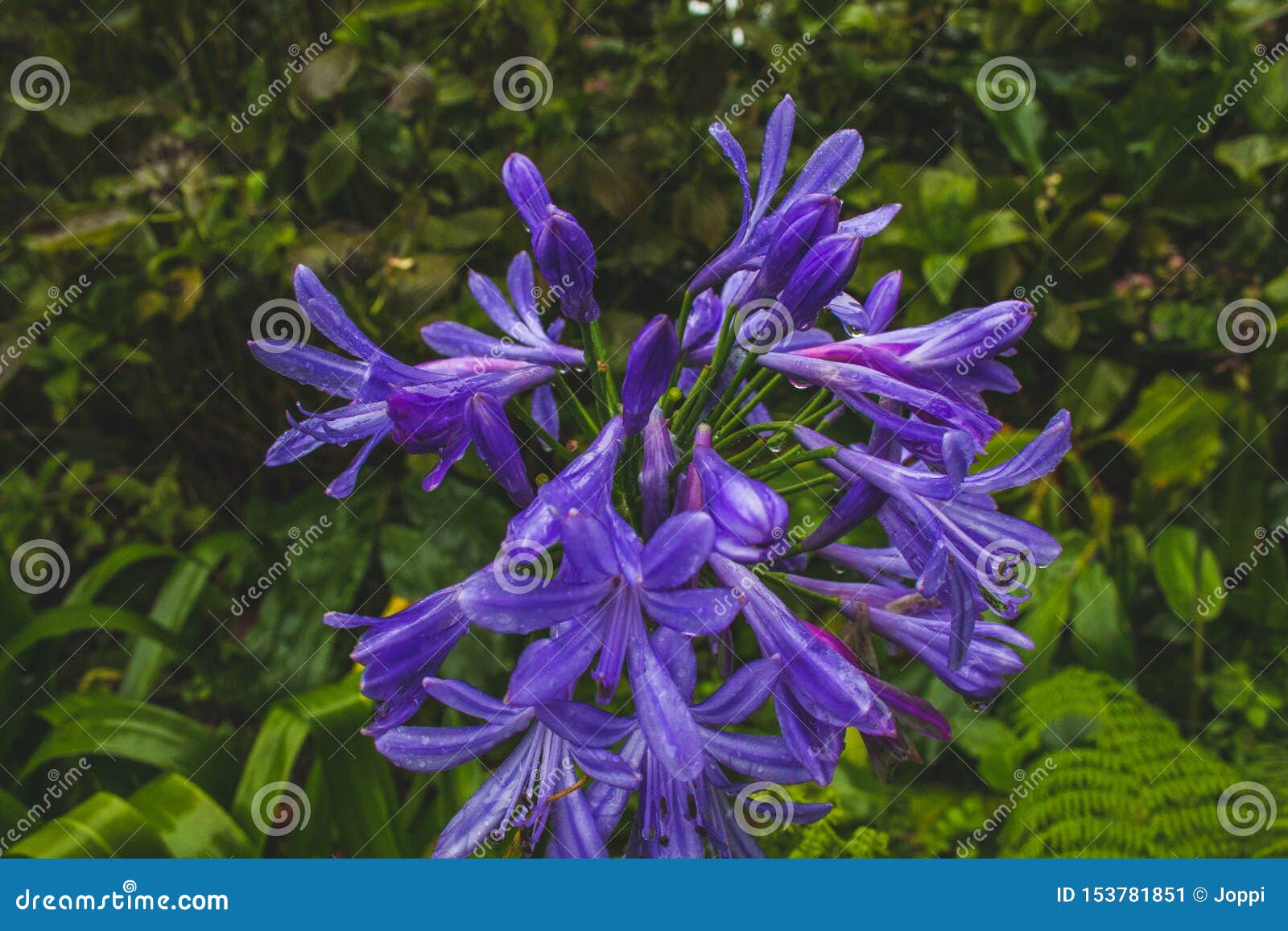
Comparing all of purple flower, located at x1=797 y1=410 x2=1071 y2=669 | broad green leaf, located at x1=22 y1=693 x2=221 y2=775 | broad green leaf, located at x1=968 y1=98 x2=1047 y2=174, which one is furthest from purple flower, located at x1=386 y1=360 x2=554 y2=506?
broad green leaf, located at x1=968 y1=98 x2=1047 y2=174

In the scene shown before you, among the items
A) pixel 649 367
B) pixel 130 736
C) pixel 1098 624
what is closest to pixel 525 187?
pixel 649 367

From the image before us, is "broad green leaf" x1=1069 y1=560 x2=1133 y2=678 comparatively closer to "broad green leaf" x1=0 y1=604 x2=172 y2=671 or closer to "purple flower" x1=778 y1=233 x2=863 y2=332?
"purple flower" x1=778 y1=233 x2=863 y2=332

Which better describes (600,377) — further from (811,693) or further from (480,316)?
(480,316)

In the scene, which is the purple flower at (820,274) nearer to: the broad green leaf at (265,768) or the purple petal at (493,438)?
the purple petal at (493,438)

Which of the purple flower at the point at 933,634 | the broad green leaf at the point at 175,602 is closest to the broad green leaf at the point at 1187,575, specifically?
the purple flower at the point at 933,634

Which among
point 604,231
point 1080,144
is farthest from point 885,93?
point 604,231

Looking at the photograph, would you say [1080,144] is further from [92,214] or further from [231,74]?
[92,214]
